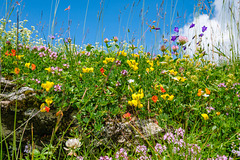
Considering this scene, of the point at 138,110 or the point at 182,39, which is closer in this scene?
the point at 138,110

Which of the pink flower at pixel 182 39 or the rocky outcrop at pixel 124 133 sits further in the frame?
the pink flower at pixel 182 39

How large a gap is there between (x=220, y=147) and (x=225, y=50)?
9.59 feet

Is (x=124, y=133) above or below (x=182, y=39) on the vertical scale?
below

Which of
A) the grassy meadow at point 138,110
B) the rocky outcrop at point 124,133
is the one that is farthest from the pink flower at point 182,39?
the rocky outcrop at point 124,133

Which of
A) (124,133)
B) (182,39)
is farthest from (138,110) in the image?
(182,39)

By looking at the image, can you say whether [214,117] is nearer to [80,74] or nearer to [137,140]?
[137,140]

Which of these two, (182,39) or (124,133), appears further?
(182,39)

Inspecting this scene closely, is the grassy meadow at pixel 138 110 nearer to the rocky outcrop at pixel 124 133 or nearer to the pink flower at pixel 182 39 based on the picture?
the rocky outcrop at pixel 124 133

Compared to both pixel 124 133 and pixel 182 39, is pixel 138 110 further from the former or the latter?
pixel 182 39

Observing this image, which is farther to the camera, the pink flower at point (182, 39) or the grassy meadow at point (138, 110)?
the pink flower at point (182, 39)

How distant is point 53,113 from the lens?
7.66 ft

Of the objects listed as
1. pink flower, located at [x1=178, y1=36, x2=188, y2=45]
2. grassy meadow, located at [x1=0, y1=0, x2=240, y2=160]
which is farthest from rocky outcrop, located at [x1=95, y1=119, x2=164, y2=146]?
pink flower, located at [x1=178, y1=36, x2=188, y2=45]

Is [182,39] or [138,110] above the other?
[182,39]

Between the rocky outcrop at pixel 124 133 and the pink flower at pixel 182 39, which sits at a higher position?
the pink flower at pixel 182 39
